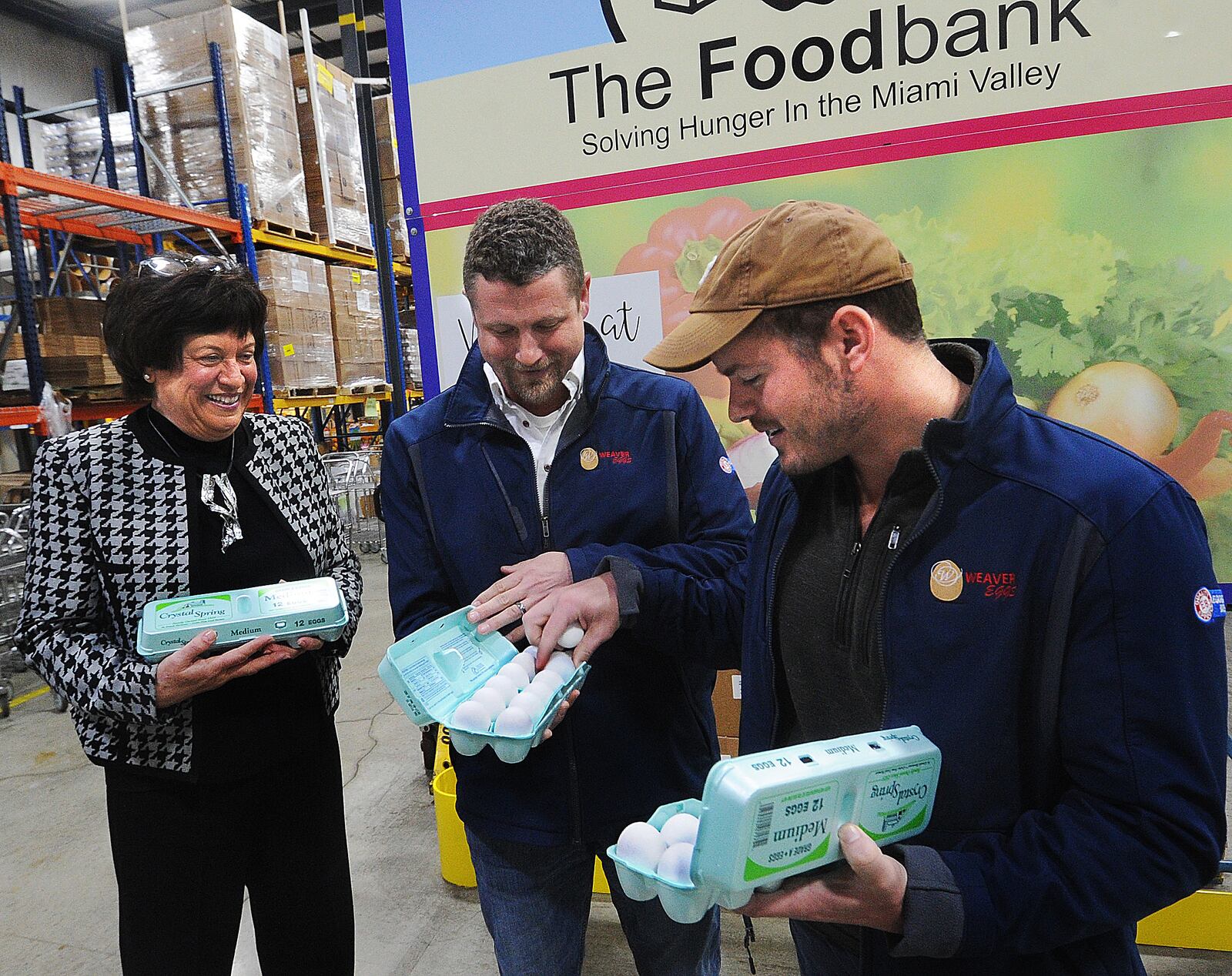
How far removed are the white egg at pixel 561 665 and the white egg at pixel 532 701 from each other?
1.8 inches

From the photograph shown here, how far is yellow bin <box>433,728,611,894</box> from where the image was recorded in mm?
2826

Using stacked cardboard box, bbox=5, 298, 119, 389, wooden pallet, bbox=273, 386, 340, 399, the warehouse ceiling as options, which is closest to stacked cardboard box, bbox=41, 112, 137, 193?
stacked cardboard box, bbox=5, 298, 119, 389

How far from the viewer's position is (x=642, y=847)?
93cm

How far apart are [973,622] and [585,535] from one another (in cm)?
73


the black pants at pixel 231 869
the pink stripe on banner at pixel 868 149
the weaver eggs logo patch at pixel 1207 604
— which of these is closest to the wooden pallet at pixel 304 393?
the pink stripe on banner at pixel 868 149

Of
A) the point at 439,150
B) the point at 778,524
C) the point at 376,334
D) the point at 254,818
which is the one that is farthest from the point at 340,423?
the point at 778,524

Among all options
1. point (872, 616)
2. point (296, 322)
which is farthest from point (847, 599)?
point (296, 322)

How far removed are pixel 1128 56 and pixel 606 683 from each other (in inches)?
72.9

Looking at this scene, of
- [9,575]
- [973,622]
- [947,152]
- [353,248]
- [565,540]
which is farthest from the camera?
[353,248]

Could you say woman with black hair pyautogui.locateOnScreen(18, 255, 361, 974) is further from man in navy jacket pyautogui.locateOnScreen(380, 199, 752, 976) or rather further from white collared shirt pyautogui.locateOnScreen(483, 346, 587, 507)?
white collared shirt pyautogui.locateOnScreen(483, 346, 587, 507)

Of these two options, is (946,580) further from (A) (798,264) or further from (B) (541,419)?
(B) (541,419)

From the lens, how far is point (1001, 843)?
0.92m

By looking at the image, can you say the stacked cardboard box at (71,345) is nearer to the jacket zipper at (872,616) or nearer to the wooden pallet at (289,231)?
the wooden pallet at (289,231)

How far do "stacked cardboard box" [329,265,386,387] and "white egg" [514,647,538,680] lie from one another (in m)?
6.95
